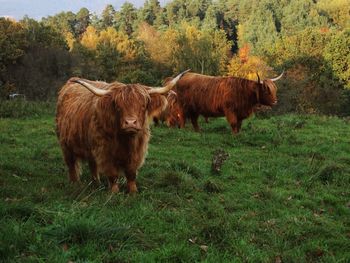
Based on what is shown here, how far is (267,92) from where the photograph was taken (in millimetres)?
13078

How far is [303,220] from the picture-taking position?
601 centimetres

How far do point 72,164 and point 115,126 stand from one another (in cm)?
155

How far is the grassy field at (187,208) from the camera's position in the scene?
433 cm

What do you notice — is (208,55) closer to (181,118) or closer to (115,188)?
(181,118)

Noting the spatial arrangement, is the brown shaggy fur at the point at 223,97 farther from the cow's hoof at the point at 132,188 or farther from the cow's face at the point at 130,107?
the cow's face at the point at 130,107

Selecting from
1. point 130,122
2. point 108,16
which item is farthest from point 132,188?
point 108,16

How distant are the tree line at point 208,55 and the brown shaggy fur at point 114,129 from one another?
26.0 meters

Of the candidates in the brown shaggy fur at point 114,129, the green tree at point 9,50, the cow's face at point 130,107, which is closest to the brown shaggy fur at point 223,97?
the brown shaggy fur at point 114,129

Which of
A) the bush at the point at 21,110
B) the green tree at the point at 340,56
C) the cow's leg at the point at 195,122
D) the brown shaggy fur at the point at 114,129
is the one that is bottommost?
the green tree at the point at 340,56

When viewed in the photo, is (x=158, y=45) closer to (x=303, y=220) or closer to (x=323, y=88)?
(x=323, y=88)

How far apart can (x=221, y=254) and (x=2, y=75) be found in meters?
37.2

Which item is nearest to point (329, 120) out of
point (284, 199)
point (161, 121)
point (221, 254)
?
point (161, 121)

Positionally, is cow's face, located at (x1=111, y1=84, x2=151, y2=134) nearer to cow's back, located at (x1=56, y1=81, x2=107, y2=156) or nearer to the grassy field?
cow's back, located at (x1=56, y1=81, x2=107, y2=156)

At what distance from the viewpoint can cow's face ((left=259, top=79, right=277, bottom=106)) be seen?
13.1 m
